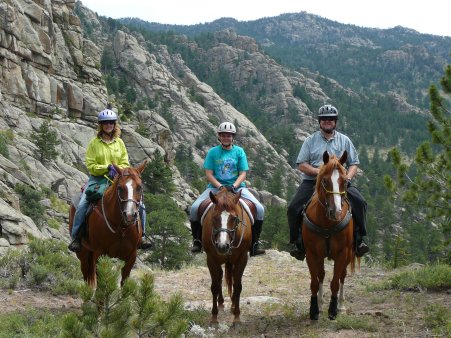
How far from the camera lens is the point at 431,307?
829cm

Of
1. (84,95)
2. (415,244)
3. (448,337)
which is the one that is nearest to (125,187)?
(448,337)

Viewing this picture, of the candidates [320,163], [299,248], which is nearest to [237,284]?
[299,248]

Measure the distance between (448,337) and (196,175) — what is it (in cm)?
7968

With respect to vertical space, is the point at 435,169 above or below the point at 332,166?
above

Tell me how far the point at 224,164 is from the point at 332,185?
239 cm

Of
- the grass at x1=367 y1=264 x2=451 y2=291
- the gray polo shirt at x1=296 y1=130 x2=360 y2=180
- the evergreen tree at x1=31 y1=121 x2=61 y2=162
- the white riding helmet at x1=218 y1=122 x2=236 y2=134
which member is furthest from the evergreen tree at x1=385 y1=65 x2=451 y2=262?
the evergreen tree at x1=31 y1=121 x2=61 y2=162

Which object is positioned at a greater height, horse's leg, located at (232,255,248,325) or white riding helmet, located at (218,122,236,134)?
white riding helmet, located at (218,122,236,134)

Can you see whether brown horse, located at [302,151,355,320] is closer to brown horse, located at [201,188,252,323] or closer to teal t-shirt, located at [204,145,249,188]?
brown horse, located at [201,188,252,323]

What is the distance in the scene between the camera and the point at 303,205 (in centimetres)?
840

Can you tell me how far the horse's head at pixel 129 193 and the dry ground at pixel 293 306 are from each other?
210 cm

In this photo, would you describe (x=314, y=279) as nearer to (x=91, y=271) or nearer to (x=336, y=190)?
(x=336, y=190)

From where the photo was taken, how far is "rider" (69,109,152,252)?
841 centimetres

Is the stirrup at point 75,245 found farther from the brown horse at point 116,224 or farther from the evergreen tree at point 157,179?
the evergreen tree at point 157,179

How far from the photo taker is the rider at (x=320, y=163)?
8336mm
